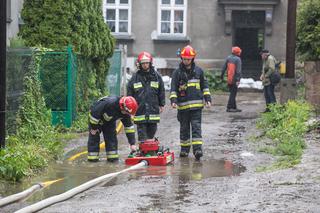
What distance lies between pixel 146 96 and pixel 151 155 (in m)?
1.25

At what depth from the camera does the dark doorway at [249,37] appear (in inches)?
1221

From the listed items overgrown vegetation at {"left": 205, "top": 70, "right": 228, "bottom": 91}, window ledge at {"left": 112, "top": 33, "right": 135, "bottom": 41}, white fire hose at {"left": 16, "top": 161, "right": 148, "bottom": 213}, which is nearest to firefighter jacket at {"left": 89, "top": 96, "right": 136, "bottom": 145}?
white fire hose at {"left": 16, "top": 161, "right": 148, "bottom": 213}

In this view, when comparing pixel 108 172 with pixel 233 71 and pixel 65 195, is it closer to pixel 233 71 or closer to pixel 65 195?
pixel 65 195

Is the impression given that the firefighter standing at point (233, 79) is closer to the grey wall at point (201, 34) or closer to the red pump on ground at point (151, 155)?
the grey wall at point (201, 34)

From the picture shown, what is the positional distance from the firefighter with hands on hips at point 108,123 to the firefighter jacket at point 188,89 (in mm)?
1105

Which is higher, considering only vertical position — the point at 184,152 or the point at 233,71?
the point at 233,71

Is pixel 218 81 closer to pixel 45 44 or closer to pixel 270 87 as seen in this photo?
pixel 270 87

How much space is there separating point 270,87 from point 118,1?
11.8 meters

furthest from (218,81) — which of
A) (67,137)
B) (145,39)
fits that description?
(67,137)

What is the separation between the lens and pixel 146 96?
13.1 meters

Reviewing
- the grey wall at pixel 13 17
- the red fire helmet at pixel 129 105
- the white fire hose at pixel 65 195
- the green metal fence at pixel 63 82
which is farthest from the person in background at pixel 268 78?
the white fire hose at pixel 65 195

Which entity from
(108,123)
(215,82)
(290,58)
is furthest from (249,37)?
(108,123)

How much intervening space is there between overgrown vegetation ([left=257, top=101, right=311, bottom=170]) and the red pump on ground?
1647 millimetres

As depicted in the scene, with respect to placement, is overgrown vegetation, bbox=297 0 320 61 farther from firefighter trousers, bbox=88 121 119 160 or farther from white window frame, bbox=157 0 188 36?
white window frame, bbox=157 0 188 36
